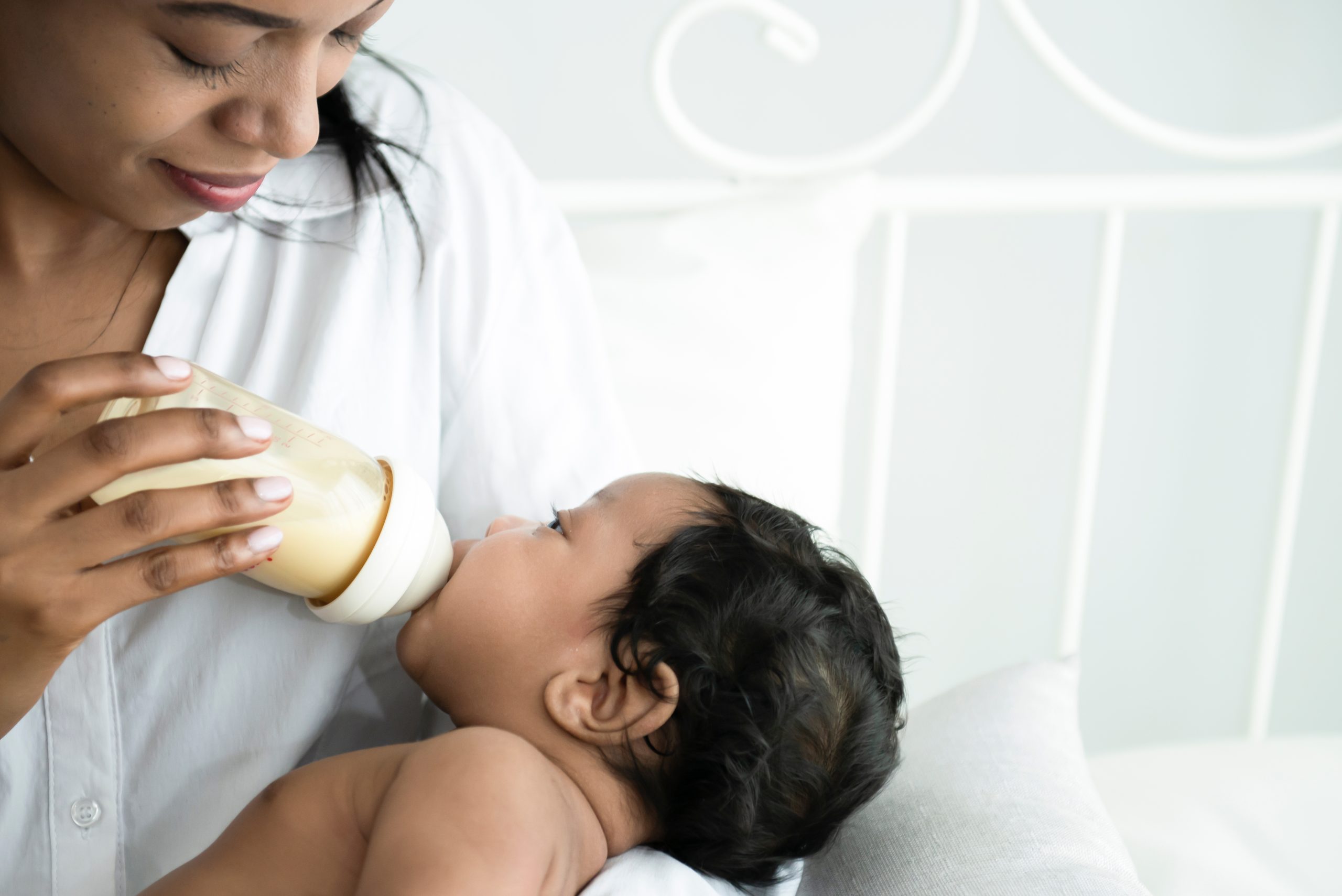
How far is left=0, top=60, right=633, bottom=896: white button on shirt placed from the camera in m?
0.75

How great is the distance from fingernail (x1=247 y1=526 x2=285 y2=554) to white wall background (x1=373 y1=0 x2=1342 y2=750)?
3.42 feet

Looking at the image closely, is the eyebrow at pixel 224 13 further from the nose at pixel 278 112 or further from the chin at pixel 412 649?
the chin at pixel 412 649

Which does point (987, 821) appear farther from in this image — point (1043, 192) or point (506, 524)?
point (1043, 192)

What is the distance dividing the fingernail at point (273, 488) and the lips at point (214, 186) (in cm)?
22

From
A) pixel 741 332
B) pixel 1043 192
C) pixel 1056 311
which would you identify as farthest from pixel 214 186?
pixel 1056 311

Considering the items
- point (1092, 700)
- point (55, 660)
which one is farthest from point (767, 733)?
point (1092, 700)

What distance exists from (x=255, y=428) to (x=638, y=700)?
31cm

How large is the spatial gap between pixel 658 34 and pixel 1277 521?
1034 millimetres

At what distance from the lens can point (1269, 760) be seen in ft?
3.68

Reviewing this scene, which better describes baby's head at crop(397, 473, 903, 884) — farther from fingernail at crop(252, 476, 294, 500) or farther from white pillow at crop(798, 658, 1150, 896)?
fingernail at crop(252, 476, 294, 500)

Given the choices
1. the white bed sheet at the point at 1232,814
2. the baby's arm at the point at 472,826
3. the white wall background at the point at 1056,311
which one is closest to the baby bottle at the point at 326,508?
the baby's arm at the point at 472,826

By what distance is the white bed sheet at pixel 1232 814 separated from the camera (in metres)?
0.94

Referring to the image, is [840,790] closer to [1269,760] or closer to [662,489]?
[662,489]

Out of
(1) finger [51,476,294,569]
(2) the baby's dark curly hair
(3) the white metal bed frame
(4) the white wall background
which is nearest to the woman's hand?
(1) finger [51,476,294,569]
